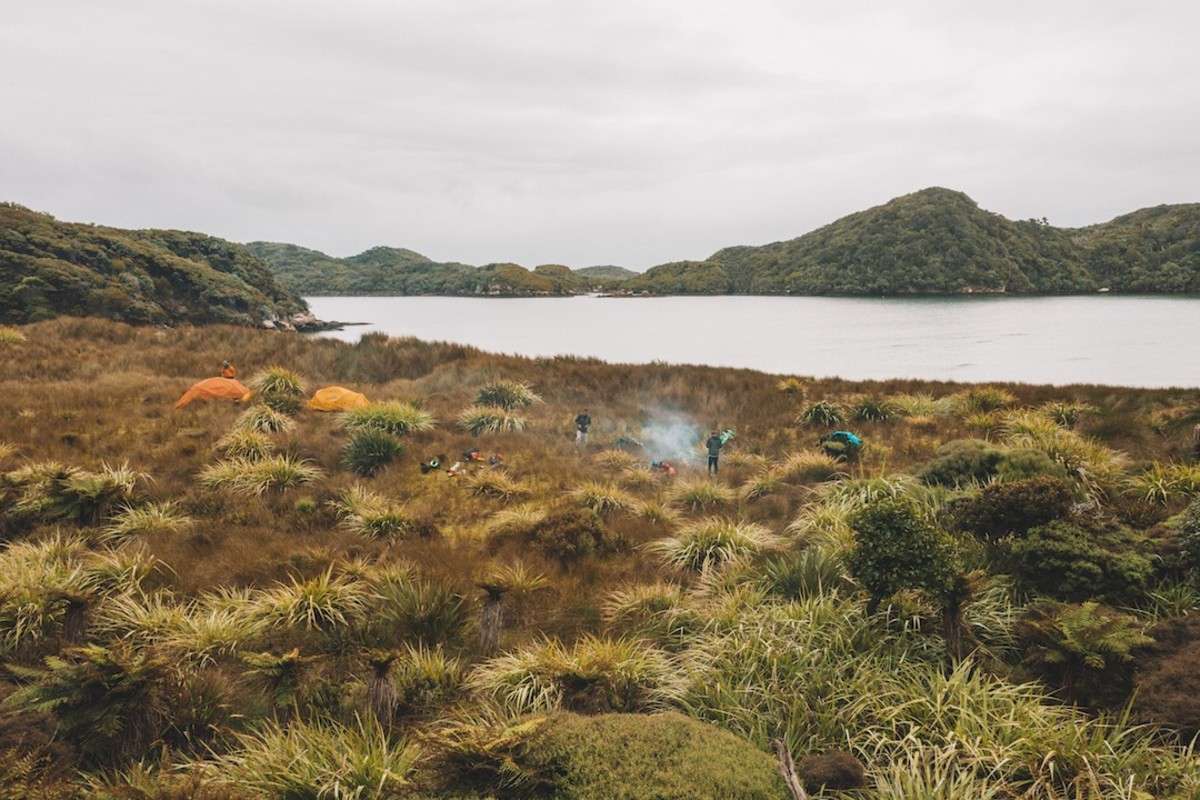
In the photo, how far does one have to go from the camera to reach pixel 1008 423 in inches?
541

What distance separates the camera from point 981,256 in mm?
120750

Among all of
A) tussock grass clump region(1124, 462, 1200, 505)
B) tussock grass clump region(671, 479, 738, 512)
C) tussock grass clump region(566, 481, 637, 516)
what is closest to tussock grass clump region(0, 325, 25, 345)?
tussock grass clump region(566, 481, 637, 516)

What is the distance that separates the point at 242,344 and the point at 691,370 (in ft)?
66.4

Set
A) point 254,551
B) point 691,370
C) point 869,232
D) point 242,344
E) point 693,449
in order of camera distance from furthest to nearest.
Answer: point 869,232, point 242,344, point 691,370, point 693,449, point 254,551

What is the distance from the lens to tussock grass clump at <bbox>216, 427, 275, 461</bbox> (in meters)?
11.4

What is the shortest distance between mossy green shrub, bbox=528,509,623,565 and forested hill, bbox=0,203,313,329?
2180 inches

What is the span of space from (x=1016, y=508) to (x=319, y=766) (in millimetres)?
7770

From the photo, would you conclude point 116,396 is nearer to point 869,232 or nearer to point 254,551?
Answer: point 254,551

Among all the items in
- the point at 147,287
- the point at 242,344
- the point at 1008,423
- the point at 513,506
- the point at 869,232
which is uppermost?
the point at 869,232

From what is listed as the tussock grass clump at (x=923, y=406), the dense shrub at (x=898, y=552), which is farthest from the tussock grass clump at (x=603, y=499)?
the tussock grass clump at (x=923, y=406)

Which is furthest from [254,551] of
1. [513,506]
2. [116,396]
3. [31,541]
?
[116,396]

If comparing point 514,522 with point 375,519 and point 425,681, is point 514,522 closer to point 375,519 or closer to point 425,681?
point 375,519

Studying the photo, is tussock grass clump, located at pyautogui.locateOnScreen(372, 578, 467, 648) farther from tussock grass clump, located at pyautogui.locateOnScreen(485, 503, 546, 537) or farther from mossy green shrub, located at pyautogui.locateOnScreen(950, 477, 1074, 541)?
mossy green shrub, located at pyautogui.locateOnScreen(950, 477, 1074, 541)

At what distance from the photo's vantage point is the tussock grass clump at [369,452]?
38.9ft
